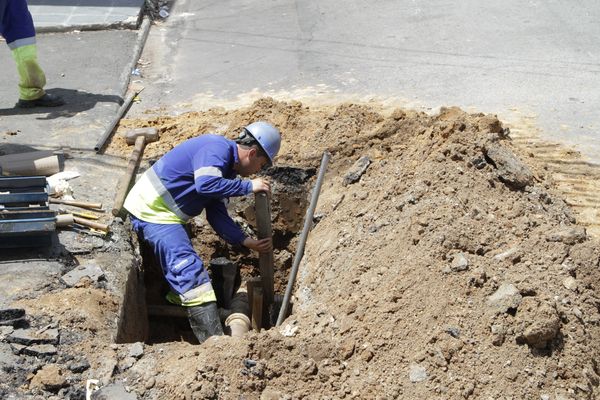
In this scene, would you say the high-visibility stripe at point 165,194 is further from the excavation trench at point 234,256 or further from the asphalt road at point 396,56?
the asphalt road at point 396,56

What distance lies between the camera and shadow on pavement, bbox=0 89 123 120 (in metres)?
9.08

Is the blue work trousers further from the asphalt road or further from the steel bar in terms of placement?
the asphalt road

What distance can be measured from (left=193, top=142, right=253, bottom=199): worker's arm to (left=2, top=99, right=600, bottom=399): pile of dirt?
0.94m

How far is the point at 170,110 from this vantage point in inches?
370

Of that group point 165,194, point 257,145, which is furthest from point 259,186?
point 165,194

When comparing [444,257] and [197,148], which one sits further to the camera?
[197,148]

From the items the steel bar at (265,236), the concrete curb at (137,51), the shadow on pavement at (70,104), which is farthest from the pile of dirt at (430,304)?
the concrete curb at (137,51)

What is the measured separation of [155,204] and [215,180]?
66 cm

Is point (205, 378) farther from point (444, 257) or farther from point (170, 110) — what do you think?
point (170, 110)

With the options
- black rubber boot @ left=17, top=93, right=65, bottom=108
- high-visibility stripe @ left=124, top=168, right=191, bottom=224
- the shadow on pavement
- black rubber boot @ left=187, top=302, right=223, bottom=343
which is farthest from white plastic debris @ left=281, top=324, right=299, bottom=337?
black rubber boot @ left=17, top=93, right=65, bottom=108

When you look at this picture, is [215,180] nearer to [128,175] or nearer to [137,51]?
[128,175]

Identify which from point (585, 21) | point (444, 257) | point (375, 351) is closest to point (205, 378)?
point (375, 351)

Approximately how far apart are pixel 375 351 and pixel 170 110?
17.2 ft

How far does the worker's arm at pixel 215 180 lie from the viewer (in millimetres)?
5828
